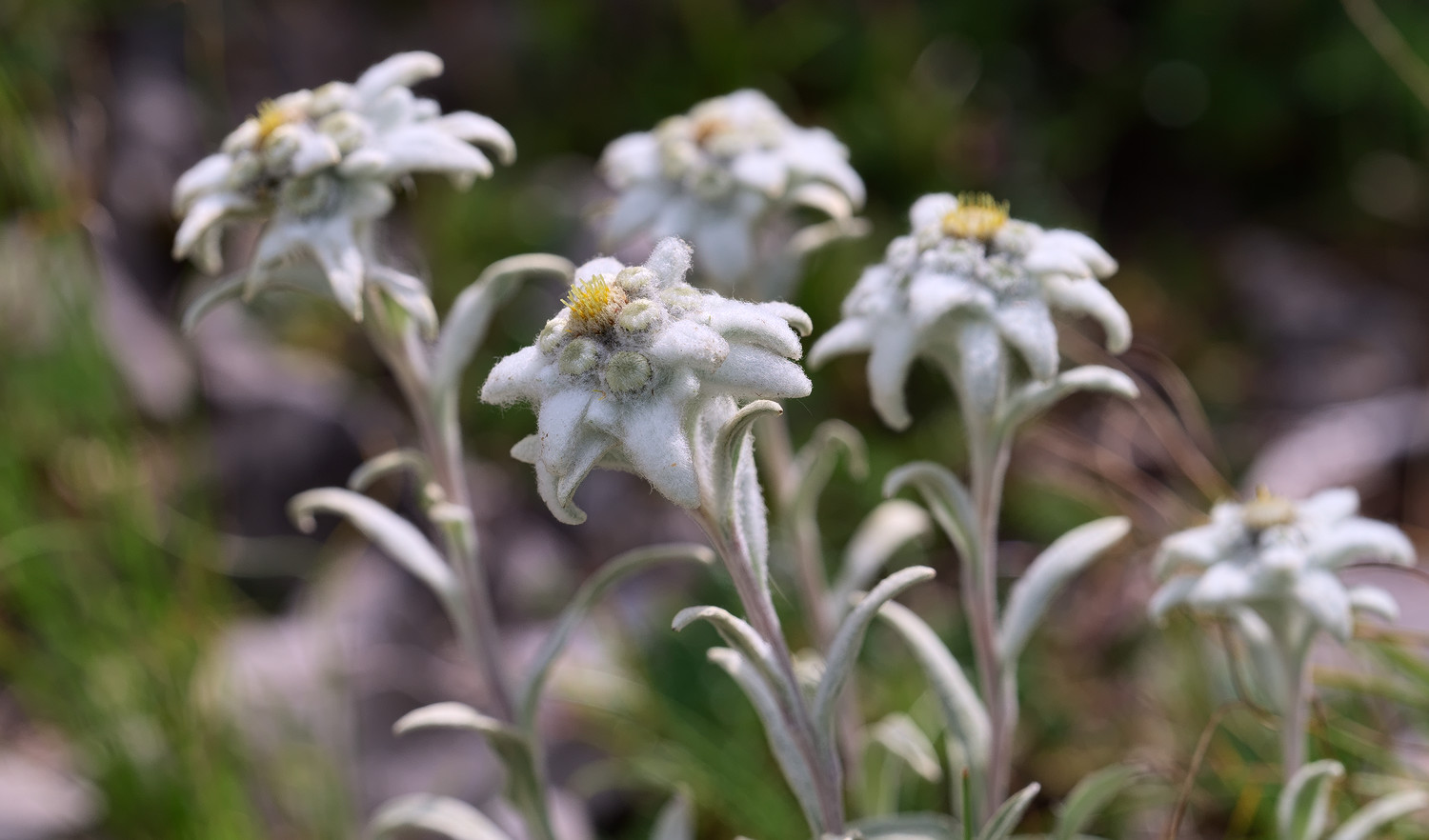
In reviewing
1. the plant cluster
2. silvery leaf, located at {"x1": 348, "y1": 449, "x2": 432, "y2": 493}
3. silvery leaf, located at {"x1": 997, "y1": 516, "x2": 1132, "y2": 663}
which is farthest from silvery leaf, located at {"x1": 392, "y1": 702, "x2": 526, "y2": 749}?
silvery leaf, located at {"x1": 997, "y1": 516, "x2": 1132, "y2": 663}

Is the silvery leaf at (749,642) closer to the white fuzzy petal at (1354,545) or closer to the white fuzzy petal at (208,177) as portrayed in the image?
the white fuzzy petal at (1354,545)

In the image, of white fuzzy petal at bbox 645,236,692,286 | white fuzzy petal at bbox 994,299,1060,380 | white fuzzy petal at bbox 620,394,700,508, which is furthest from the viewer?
white fuzzy petal at bbox 994,299,1060,380

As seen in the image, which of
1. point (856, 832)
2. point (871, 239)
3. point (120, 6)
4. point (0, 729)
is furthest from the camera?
point (120, 6)

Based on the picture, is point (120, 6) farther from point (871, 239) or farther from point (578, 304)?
point (578, 304)

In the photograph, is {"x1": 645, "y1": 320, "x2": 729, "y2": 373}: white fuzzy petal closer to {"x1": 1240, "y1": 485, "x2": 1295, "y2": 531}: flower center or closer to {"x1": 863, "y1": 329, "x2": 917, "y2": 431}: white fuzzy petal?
{"x1": 863, "y1": 329, "x2": 917, "y2": 431}: white fuzzy petal

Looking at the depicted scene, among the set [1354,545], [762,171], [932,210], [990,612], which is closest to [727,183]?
[762,171]

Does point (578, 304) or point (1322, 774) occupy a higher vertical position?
point (578, 304)

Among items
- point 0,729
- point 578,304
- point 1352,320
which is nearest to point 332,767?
point 0,729
